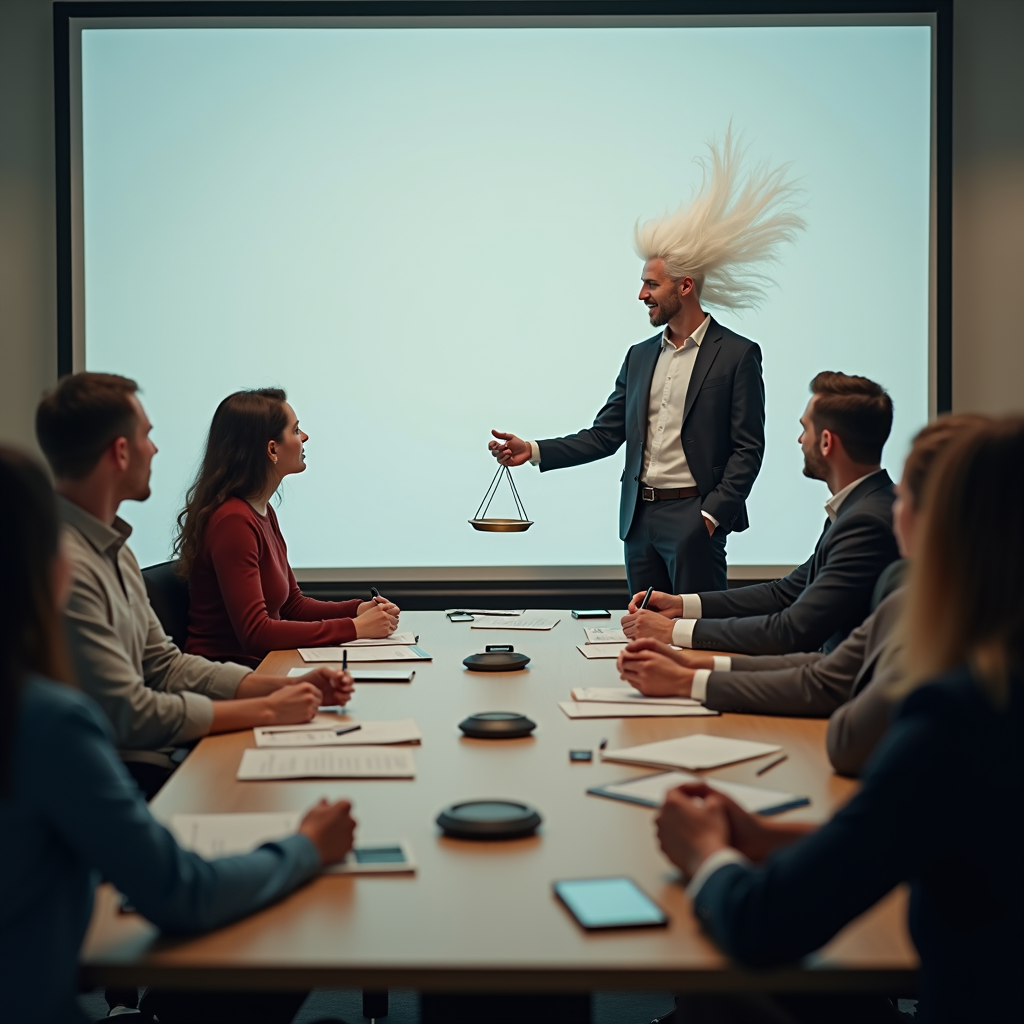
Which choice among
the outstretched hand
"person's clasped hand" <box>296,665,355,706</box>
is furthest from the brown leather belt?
"person's clasped hand" <box>296,665,355,706</box>

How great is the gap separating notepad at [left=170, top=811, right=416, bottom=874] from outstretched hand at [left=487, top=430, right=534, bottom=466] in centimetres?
276

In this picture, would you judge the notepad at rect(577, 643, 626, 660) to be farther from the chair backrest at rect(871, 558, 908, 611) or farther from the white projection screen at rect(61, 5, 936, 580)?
the white projection screen at rect(61, 5, 936, 580)

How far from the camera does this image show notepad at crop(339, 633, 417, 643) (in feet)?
10.2

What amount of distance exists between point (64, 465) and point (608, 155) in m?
3.17

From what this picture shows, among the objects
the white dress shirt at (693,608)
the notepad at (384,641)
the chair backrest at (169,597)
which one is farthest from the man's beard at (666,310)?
the chair backrest at (169,597)

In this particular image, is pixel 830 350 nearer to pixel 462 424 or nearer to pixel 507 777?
pixel 462 424

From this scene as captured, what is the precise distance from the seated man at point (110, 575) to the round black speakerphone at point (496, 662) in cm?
54

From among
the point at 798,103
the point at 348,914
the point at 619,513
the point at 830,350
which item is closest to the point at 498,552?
the point at 619,513

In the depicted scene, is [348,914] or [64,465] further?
[64,465]

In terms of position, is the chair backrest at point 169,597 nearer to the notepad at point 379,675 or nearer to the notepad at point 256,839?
the notepad at point 379,675

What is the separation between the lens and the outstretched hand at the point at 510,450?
4316 mm

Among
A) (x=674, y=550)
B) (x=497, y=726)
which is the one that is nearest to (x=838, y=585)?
(x=497, y=726)

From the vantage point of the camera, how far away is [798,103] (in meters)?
4.73

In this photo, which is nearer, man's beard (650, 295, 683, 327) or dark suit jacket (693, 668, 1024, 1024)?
dark suit jacket (693, 668, 1024, 1024)
